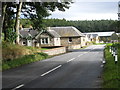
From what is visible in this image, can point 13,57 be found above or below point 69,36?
below

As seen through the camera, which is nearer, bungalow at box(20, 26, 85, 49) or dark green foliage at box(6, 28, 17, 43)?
dark green foliage at box(6, 28, 17, 43)

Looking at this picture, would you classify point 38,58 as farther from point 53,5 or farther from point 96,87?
point 96,87

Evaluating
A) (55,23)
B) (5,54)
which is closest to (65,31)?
(5,54)

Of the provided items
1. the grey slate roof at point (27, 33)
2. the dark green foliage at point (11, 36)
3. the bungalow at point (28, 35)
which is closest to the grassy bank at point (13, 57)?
the dark green foliage at point (11, 36)

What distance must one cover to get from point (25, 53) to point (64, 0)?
8072 millimetres

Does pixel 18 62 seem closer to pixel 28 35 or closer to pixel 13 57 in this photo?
pixel 13 57

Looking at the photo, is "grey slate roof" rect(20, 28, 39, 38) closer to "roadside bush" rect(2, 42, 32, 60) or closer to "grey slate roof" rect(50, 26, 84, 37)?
"grey slate roof" rect(50, 26, 84, 37)

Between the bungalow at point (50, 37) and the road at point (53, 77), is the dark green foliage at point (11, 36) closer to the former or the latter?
the road at point (53, 77)

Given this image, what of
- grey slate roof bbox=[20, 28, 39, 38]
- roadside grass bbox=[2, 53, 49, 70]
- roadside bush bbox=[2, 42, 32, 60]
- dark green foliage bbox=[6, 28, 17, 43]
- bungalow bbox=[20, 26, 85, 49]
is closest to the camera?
roadside grass bbox=[2, 53, 49, 70]

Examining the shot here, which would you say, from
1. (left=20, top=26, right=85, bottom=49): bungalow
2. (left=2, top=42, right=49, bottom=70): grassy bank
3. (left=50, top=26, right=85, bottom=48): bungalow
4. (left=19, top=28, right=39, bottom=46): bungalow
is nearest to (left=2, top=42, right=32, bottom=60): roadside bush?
(left=2, top=42, right=49, bottom=70): grassy bank

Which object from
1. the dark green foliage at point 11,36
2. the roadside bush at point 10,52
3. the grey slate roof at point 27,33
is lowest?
the roadside bush at point 10,52

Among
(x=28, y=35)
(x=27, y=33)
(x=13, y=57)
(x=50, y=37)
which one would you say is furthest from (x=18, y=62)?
(x=27, y=33)

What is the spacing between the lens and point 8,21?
104ft

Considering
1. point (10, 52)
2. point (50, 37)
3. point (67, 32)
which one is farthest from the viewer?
point (67, 32)
